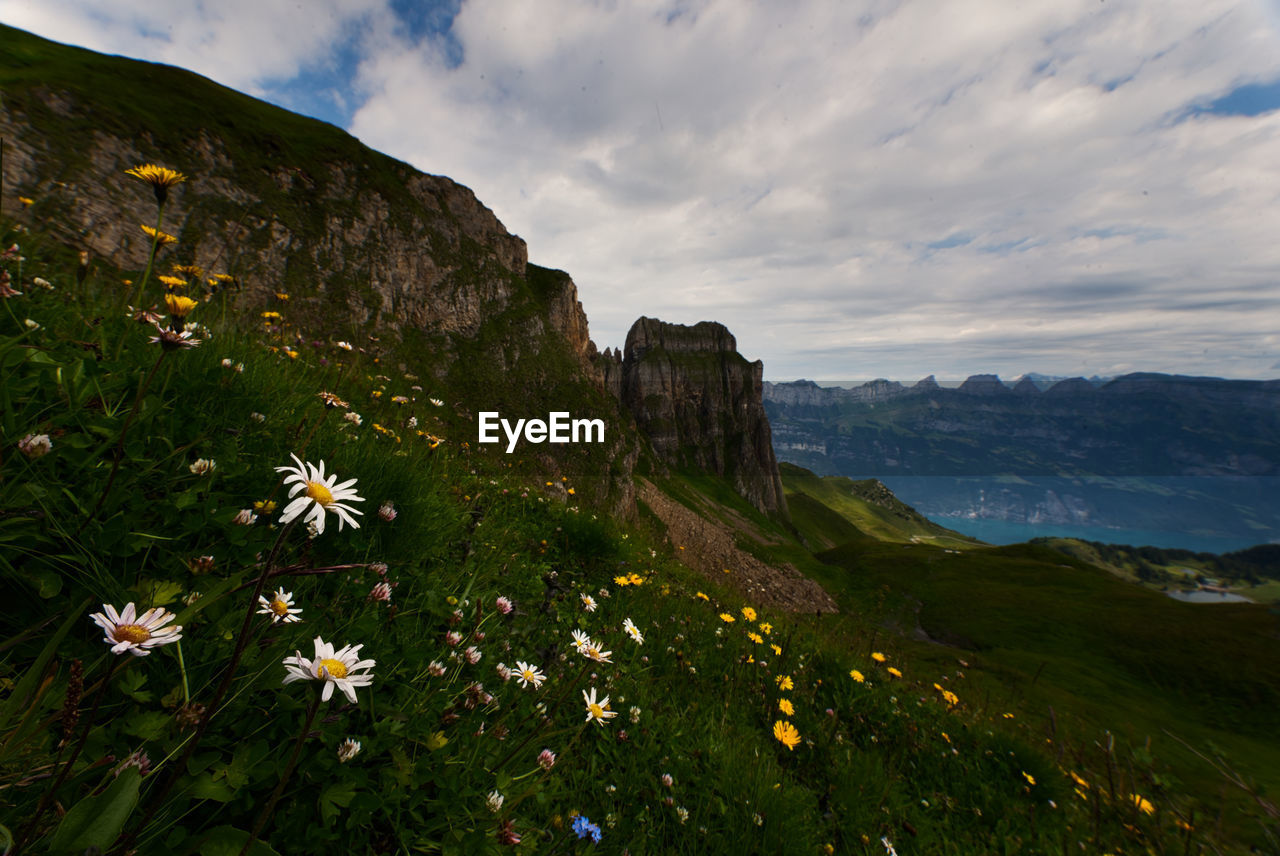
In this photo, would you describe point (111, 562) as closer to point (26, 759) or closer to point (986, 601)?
point (26, 759)

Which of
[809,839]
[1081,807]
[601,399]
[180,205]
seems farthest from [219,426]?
[601,399]

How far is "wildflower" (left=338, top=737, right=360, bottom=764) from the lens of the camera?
173cm

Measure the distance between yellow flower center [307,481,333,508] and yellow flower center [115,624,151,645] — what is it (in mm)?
578

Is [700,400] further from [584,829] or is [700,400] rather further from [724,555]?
[584,829]

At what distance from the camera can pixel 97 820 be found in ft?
3.81

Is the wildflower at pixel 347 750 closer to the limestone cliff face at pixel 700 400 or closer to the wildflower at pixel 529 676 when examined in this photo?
the wildflower at pixel 529 676

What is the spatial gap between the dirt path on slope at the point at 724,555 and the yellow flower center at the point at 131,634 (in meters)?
46.3

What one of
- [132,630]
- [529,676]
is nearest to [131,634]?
[132,630]

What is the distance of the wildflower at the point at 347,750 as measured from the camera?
173 cm

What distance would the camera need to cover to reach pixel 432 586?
319 cm

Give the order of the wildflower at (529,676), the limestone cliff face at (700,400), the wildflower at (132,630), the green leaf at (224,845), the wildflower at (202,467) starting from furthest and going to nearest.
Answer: the limestone cliff face at (700,400) → the wildflower at (529,676) → the wildflower at (202,467) → the green leaf at (224,845) → the wildflower at (132,630)

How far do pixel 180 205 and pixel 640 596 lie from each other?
59.3 metres

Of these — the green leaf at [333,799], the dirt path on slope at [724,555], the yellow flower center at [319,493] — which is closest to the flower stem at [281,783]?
the green leaf at [333,799]

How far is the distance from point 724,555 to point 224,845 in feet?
253
